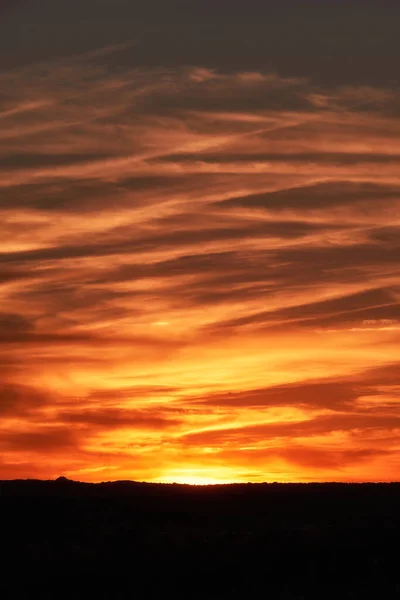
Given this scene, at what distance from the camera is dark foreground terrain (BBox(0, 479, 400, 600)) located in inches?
1314

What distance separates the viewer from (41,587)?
33344 mm

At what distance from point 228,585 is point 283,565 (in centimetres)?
224

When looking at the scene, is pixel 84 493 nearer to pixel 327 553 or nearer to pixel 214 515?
pixel 214 515

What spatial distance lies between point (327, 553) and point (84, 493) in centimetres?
1276

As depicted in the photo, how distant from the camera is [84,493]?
45.2 m

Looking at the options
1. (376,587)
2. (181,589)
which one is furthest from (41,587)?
(376,587)

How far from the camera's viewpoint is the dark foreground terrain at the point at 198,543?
33375 mm

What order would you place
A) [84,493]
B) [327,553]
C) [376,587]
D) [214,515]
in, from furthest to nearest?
[84,493] < [214,515] < [327,553] < [376,587]

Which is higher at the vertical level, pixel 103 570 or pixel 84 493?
pixel 84 493

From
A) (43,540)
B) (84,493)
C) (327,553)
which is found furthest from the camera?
→ (84,493)

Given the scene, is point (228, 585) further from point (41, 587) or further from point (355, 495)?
point (355, 495)

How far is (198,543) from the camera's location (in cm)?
3659

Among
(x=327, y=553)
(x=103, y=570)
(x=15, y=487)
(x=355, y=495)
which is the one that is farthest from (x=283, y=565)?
(x=15, y=487)

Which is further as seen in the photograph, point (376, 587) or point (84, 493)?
point (84, 493)
